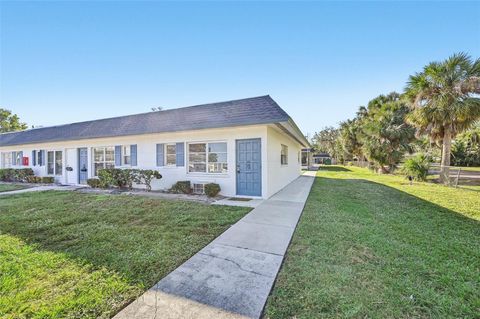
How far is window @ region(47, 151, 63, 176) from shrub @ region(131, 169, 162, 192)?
7.16 metres

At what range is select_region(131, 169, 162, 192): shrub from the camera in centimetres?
991

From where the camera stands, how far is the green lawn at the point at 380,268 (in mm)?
2326

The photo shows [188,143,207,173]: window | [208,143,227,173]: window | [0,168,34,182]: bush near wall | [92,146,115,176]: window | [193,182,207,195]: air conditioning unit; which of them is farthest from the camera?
[0,168,34,182]: bush near wall

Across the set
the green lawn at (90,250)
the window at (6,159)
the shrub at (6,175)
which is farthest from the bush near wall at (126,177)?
the window at (6,159)

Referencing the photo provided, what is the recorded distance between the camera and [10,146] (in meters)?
15.6

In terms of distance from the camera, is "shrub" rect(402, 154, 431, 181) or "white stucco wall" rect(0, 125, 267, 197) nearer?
"white stucco wall" rect(0, 125, 267, 197)

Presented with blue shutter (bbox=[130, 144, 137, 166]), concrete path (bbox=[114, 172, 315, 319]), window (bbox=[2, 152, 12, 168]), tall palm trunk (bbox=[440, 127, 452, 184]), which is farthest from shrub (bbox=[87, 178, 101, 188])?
tall palm trunk (bbox=[440, 127, 452, 184])

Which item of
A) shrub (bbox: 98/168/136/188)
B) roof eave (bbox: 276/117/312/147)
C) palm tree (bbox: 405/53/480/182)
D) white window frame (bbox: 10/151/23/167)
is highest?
palm tree (bbox: 405/53/480/182)

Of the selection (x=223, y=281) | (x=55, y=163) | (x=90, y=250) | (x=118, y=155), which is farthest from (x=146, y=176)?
(x=55, y=163)

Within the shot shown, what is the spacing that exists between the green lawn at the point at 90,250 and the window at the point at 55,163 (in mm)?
7635

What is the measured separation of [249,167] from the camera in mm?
8719

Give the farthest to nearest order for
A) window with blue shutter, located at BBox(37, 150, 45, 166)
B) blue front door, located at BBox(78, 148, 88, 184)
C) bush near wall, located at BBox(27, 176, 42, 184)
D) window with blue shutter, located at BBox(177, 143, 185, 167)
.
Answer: window with blue shutter, located at BBox(37, 150, 45, 166) → bush near wall, located at BBox(27, 176, 42, 184) → blue front door, located at BBox(78, 148, 88, 184) → window with blue shutter, located at BBox(177, 143, 185, 167)

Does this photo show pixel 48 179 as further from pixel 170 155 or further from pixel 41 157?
pixel 170 155

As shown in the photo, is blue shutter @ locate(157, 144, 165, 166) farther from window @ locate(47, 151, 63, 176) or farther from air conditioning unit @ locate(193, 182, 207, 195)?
window @ locate(47, 151, 63, 176)
